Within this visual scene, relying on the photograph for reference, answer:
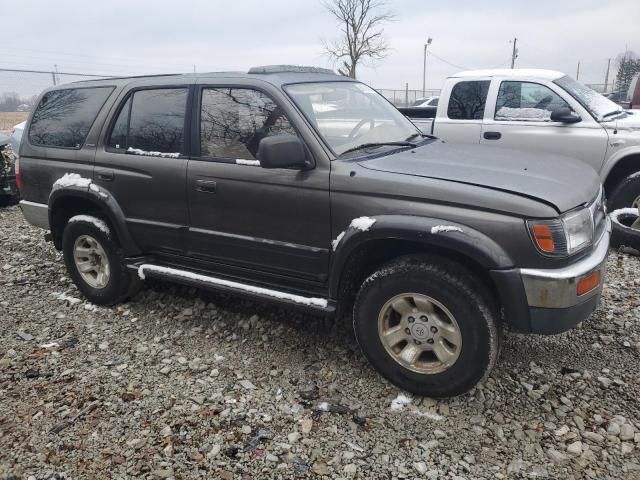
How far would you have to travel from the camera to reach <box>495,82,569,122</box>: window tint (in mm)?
5809

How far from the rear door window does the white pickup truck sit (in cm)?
300

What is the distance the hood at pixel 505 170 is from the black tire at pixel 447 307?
484mm

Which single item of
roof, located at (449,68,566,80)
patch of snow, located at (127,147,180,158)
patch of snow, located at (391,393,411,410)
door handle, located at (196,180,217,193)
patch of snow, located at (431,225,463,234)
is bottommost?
patch of snow, located at (391,393,411,410)

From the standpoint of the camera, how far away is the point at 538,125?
5.82 m

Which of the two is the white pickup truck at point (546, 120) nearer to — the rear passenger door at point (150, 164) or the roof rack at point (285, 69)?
the roof rack at point (285, 69)

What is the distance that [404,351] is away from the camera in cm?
300

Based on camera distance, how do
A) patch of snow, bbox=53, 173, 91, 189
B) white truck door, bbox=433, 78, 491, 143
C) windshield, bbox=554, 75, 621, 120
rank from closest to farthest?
patch of snow, bbox=53, 173, 91, 189 < windshield, bbox=554, 75, 621, 120 < white truck door, bbox=433, 78, 491, 143

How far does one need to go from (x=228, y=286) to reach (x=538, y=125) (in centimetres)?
416

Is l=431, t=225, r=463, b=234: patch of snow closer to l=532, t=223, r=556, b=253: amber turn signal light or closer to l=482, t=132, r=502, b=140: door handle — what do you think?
l=532, t=223, r=556, b=253: amber turn signal light

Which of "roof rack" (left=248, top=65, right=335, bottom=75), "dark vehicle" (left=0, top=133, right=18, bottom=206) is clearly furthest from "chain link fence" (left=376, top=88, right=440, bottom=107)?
"roof rack" (left=248, top=65, right=335, bottom=75)

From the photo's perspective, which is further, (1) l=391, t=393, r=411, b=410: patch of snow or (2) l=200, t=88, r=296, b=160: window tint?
(2) l=200, t=88, r=296, b=160: window tint

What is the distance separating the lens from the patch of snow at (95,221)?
4066 millimetres

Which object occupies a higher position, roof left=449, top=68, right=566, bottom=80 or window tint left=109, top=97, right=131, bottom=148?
roof left=449, top=68, right=566, bottom=80

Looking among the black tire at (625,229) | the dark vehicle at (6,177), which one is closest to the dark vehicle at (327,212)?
the black tire at (625,229)
